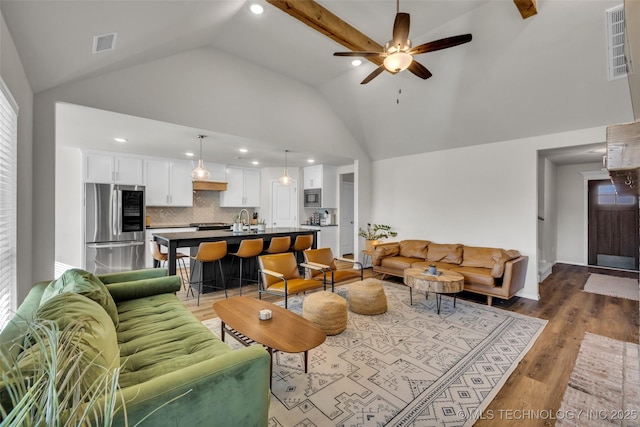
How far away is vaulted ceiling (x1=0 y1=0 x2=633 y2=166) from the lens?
2150 mm

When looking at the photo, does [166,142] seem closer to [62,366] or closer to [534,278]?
[62,366]

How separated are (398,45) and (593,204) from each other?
22.7 feet

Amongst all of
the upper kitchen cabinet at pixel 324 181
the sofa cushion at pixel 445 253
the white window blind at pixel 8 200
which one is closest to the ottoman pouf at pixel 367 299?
the sofa cushion at pixel 445 253

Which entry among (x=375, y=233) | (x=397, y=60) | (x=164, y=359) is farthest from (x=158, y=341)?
(x=375, y=233)

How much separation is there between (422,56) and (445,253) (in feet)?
10.4

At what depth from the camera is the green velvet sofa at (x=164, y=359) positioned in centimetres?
106

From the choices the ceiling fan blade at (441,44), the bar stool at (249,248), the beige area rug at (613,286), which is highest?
the ceiling fan blade at (441,44)

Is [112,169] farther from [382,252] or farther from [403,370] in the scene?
[403,370]

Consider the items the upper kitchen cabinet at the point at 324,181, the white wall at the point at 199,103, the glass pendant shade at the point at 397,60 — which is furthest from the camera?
the upper kitchen cabinet at the point at 324,181

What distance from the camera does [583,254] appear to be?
21.2 ft

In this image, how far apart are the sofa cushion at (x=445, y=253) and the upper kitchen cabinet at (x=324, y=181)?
2.99 meters

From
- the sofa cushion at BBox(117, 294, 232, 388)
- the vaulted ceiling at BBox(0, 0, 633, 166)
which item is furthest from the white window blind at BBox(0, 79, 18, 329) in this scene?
the sofa cushion at BBox(117, 294, 232, 388)

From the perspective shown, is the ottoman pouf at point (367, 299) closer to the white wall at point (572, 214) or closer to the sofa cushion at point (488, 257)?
the sofa cushion at point (488, 257)

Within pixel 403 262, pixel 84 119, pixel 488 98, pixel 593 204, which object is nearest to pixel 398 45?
pixel 488 98
